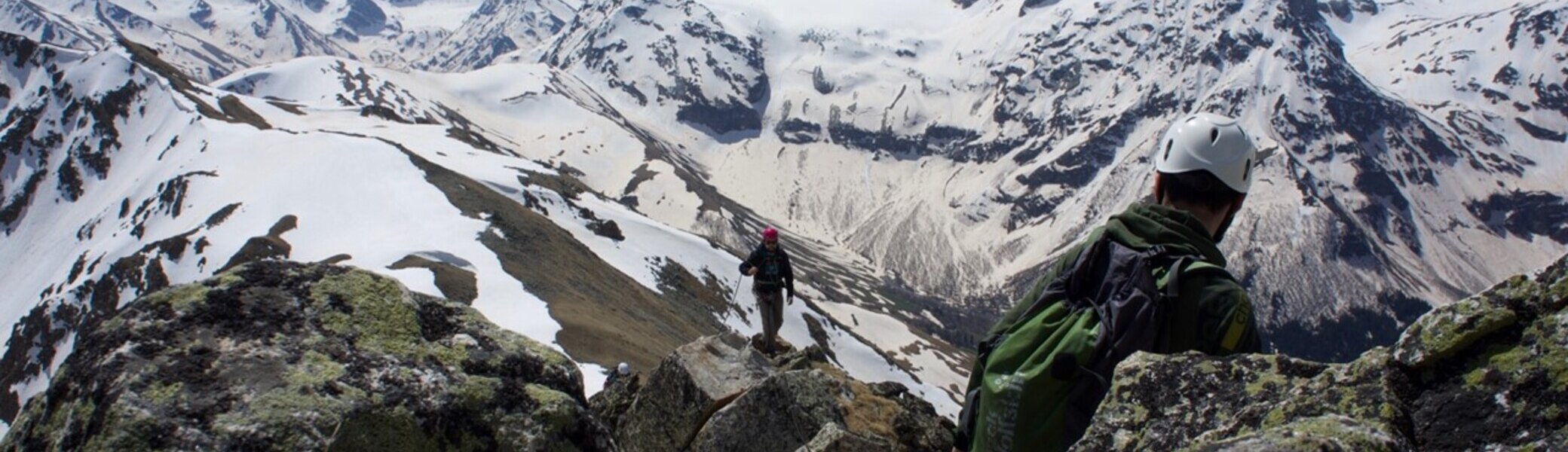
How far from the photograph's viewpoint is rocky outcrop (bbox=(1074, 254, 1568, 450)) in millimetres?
4191

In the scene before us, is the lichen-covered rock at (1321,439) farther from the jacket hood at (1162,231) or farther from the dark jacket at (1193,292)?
the jacket hood at (1162,231)

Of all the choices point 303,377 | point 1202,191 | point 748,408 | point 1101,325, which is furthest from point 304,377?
point 748,408

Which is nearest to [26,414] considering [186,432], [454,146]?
[186,432]

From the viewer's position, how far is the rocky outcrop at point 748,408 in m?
15.7

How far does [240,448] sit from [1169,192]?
601cm

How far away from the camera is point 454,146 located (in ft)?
596

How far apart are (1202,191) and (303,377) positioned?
19.6 ft

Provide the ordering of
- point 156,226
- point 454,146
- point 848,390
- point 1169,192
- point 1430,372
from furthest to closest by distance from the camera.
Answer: point 454,146, point 156,226, point 848,390, point 1169,192, point 1430,372

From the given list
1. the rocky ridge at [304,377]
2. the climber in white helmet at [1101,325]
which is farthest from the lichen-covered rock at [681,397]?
the climber in white helmet at [1101,325]

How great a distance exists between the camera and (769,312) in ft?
87.9

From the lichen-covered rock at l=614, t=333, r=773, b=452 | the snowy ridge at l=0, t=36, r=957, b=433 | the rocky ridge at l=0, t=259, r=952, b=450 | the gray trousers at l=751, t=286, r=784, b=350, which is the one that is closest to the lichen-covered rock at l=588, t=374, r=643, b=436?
the lichen-covered rock at l=614, t=333, r=773, b=452

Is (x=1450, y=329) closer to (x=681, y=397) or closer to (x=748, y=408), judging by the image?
(x=748, y=408)

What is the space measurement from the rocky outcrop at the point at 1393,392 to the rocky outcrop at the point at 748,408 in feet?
25.5

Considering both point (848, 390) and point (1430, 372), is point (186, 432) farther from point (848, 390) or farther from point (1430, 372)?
point (848, 390)
